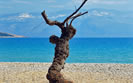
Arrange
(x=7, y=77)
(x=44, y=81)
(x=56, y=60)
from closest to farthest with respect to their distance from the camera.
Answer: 1. (x=56, y=60)
2. (x=44, y=81)
3. (x=7, y=77)

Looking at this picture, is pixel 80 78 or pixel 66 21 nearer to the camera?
pixel 66 21

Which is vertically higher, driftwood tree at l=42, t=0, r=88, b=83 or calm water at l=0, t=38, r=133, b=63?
driftwood tree at l=42, t=0, r=88, b=83

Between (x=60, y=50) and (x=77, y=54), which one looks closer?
(x=60, y=50)

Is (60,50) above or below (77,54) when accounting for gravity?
above

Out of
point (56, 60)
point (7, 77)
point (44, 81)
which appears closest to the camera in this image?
point (56, 60)

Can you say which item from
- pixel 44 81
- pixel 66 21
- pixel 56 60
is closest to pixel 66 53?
pixel 56 60

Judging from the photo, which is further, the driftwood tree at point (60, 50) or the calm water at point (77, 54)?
the calm water at point (77, 54)

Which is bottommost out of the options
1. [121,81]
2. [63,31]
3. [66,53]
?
[121,81]

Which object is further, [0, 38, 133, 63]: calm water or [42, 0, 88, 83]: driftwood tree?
[0, 38, 133, 63]: calm water

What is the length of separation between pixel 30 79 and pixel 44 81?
0.72m

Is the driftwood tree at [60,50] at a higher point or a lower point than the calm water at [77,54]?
higher

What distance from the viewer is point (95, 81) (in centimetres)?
1354

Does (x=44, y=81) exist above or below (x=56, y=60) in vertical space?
below

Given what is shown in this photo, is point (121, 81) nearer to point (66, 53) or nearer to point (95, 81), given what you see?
point (95, 81)
